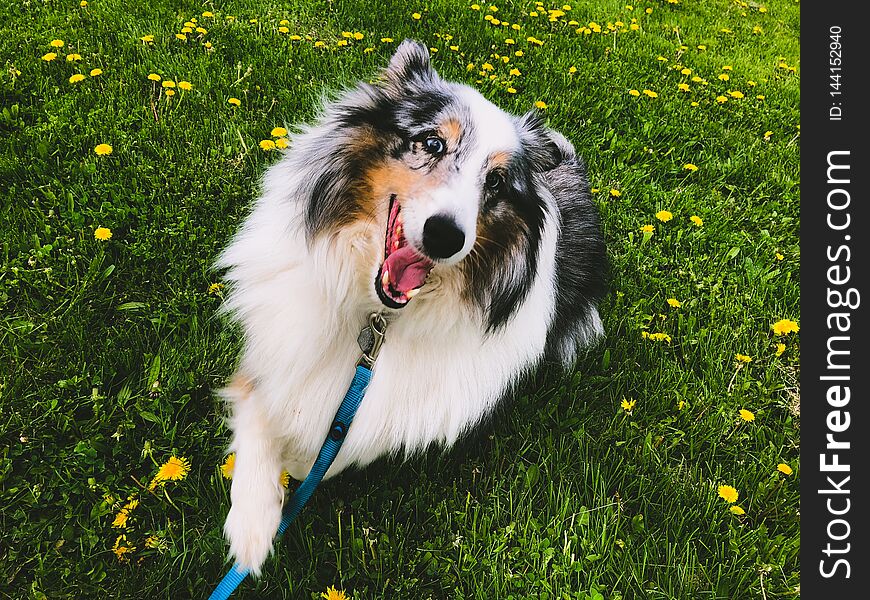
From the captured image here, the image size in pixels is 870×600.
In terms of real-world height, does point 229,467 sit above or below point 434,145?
below

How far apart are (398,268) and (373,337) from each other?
0.33m

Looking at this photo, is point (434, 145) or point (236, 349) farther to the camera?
point (236, 349)

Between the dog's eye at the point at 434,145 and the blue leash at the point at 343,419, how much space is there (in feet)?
2.04

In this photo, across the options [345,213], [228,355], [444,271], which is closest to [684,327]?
[444,271]

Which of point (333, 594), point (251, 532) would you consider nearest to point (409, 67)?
point (251, 532)

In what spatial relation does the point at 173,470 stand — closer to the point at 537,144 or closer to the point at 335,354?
the point at 335,354

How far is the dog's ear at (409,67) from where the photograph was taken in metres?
2.26

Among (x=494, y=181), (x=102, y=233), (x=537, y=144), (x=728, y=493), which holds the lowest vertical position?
(x=728, y=493)

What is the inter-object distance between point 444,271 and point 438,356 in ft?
1.18

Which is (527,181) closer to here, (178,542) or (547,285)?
(547,285)

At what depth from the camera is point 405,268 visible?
6.20 ft

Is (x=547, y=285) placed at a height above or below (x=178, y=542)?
above

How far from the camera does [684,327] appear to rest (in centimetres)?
321

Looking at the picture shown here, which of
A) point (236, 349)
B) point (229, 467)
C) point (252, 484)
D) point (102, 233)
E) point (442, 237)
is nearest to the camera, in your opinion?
point (442, 237)
